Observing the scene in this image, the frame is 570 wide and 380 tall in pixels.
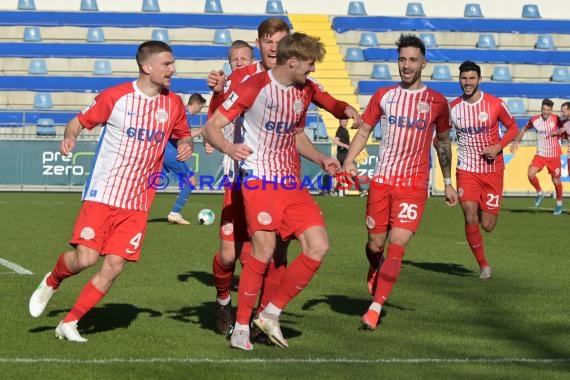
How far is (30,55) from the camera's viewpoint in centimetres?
3478

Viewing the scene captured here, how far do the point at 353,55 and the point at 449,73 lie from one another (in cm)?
305

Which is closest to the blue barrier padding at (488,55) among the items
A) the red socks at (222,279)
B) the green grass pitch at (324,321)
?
the green grass pitch at (324,321)

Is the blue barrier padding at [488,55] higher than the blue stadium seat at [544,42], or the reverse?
the blue stadium seat at [544,42]

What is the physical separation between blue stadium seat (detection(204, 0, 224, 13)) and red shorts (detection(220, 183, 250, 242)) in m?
29.7

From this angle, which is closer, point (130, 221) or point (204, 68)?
point (130, 221)

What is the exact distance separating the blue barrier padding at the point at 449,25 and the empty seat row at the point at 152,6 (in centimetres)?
197

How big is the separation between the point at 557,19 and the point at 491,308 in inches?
1206

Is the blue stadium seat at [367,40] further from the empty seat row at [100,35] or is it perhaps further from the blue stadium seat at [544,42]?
the blue stadium seat at [544,42]

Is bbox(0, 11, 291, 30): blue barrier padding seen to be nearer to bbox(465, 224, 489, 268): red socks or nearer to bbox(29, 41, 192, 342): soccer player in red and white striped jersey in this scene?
bbox(465, 224, 489, 268): red socks

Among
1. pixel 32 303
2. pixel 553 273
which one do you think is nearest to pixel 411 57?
pixel 32 303

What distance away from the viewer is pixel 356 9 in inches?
1500

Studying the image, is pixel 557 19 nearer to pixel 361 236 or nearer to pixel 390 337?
pixel 361 236

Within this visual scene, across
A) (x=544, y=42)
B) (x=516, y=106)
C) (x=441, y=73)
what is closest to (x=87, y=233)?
(x=516, y=106)

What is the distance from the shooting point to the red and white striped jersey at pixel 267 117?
25.0ft
